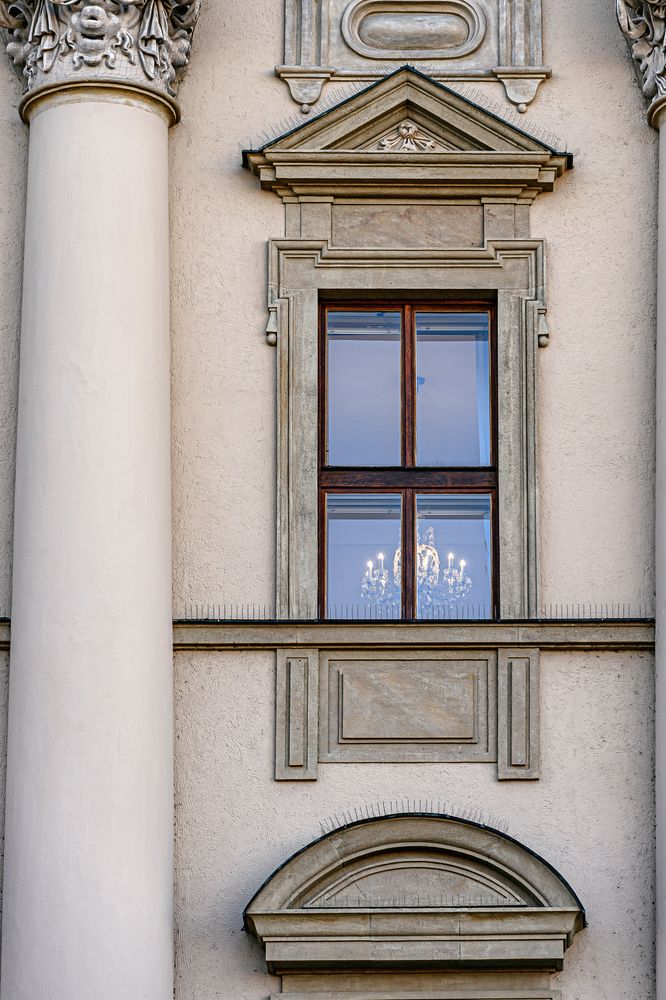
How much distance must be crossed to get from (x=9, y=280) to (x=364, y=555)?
2.50 m

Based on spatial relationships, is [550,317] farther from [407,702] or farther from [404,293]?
[407,702]

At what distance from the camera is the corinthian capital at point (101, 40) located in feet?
36.0

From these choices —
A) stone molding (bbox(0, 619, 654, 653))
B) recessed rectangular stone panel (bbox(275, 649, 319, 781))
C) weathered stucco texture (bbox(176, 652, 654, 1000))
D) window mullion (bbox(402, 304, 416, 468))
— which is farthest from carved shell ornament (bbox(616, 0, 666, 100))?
recessed rectangular stone panel (bbox(275, 649, 319, 781))

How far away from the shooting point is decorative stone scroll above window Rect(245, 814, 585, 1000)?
10266 millimetres

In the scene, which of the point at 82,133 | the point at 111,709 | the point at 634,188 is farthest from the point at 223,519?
the point at 634,188

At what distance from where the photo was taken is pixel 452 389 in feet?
37.6

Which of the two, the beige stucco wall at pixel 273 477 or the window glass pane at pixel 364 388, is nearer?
the beige stucco wall at pixel 273 477

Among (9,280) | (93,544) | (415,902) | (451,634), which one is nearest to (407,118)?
(9,280)

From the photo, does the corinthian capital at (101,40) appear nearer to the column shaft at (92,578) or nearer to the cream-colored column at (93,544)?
the cream-colored column at (93,544)

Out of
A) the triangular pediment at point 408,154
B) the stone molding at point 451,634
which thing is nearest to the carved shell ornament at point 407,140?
the triangular pediment at point 408,154

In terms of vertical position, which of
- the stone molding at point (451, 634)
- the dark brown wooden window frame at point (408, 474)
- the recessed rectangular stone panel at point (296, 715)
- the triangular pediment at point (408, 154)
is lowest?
the recessed rectangular stone panel at point (296, 715)

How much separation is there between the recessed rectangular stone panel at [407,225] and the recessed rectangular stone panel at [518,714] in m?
2.37

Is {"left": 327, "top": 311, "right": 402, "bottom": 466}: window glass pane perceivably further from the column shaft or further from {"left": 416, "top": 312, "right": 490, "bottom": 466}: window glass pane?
the column shaft

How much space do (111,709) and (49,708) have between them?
31 centimetres
